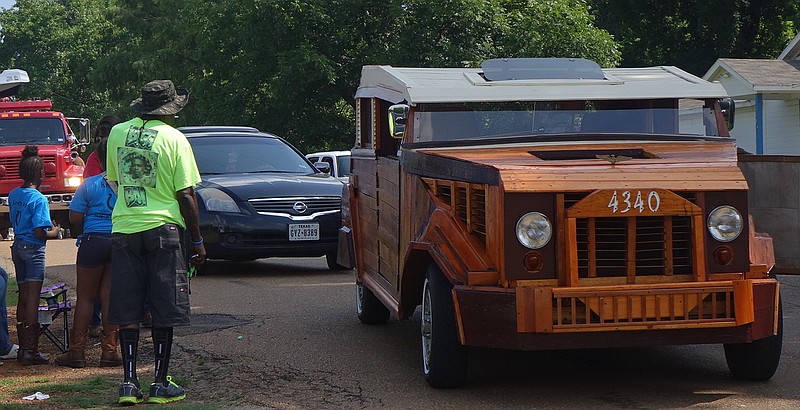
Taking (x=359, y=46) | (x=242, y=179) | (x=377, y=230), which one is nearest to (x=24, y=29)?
(x=359, y=46)

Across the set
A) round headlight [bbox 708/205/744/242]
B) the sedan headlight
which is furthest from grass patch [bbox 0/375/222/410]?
the sedan headlight

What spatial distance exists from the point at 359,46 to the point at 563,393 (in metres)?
28.6

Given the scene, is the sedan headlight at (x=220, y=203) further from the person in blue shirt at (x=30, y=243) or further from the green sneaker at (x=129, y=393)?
the green sneaker at (x=129, y=393)

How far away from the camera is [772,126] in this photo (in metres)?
28.7

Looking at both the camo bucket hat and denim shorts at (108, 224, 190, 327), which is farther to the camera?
the camo bucket hat

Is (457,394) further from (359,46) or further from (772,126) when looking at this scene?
(359,46)

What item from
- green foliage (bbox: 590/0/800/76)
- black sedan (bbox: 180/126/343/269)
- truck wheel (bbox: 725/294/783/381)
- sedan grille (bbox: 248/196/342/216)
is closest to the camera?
truck wheel (bbox: 725/294/783/381)

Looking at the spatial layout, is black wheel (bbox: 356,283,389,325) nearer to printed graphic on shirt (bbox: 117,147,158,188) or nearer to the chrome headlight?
printed graphic on shirt (bbox: 117,147,158,188)

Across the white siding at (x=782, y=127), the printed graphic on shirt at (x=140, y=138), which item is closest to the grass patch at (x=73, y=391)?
the printed graphic on shirt at (x=140, y=138)

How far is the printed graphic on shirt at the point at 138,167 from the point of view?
6598mm

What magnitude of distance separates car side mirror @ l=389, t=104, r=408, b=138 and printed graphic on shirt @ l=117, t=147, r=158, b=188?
1.82 metres

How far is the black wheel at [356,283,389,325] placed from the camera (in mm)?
9797

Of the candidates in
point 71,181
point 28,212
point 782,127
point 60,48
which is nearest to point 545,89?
point 28,212

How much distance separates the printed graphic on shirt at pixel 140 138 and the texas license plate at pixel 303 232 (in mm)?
7111
